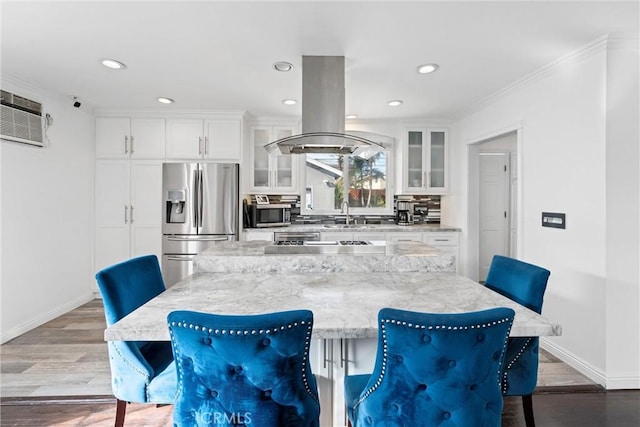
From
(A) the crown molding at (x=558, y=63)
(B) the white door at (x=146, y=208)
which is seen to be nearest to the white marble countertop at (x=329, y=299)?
(A) the crown molding at (x=558, y=63)

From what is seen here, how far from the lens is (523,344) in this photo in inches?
62.2

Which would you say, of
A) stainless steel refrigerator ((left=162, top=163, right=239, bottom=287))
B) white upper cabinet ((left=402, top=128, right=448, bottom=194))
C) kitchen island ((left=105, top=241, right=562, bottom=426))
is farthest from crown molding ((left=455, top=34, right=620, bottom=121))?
stainless steel refrigerator ((left=162, top=163, right=239, bottom=287))

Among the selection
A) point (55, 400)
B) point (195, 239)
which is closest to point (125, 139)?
point (195, 239)

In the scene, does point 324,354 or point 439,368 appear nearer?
point 439,368

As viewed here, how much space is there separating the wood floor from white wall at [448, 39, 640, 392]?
0.72 ft

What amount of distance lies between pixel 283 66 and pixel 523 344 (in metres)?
2.54

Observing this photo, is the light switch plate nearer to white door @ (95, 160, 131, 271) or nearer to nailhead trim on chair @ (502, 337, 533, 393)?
nailhead trim on chair @ (502, 337, 533, 393)

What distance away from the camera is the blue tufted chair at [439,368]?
103 centimetres

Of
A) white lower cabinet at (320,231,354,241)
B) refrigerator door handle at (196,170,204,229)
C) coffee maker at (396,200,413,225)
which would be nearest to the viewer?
refrigerator door handle at (196,170,204,229)

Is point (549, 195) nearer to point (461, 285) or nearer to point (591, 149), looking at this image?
point (591, 149)

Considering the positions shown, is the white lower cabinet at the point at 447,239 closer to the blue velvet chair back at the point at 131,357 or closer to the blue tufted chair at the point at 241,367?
the blue velvet chair back at the point at 131,357

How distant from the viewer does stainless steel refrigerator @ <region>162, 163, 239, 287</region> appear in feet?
13.5

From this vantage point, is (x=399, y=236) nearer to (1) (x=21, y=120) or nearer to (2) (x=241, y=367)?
(2) (x=241, y=367)

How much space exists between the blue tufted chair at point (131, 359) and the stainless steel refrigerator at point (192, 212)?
223 cm
